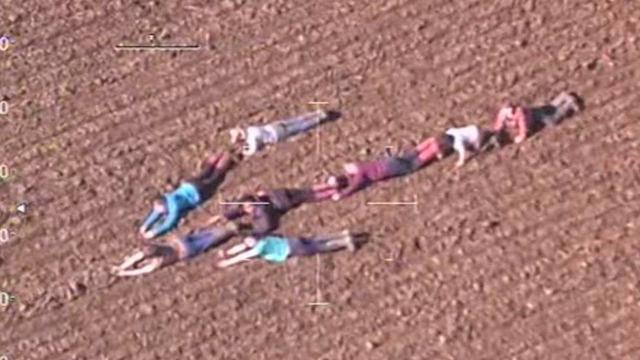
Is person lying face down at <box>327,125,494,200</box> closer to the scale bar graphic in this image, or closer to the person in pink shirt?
the person in pink shirt

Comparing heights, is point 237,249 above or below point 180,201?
below

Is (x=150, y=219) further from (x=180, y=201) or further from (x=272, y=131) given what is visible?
(x=272, y=131)

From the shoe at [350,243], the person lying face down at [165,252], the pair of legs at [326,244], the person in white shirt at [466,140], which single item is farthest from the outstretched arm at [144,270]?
the person in white shirt at [466,140]

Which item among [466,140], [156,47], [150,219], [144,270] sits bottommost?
[144,270]

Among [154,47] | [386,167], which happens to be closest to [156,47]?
[154,47]

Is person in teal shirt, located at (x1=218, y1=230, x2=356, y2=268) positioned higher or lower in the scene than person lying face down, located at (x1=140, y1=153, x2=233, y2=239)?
lower

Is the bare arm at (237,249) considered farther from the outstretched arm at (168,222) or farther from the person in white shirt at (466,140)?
the person in white shirt at (466,140)
